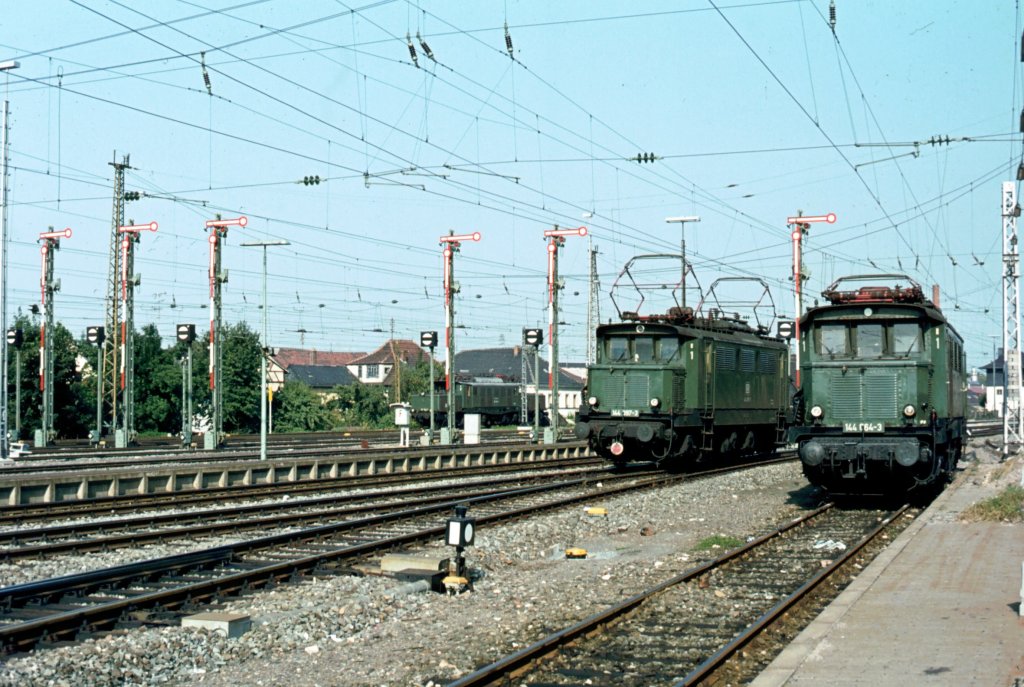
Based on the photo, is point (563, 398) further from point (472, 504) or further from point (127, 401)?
point (472, 504)

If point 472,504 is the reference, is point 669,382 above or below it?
above

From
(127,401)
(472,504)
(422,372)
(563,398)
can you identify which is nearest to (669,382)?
(472,504)

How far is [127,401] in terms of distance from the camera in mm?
42844

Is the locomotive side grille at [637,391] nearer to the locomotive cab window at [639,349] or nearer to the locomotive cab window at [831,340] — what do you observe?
the locomotive cab window at [639,349]

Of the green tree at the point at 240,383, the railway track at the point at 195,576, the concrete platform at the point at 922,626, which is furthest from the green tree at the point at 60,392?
the concrete platform at the point at 922,626

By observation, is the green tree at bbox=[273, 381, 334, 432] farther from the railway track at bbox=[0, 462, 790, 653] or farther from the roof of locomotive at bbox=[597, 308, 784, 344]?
the railway track at bbox=[0, 462, 790, 653]

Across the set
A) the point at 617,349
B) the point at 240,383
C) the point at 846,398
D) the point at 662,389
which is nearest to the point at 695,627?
the point at 846,398

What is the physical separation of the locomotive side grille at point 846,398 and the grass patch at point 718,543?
4.77 meters

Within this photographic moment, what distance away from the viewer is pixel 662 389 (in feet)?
89.0

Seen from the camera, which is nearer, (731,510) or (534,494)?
(731,510)

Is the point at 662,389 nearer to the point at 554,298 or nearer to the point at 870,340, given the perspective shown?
the point at 870,340

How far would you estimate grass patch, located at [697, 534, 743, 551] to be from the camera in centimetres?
1572

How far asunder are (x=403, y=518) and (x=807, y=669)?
1112cm

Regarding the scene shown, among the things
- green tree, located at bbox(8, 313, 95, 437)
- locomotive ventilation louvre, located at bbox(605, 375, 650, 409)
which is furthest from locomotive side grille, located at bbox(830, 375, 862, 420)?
green tree, located at bbox(8, 313, 95, 437)
